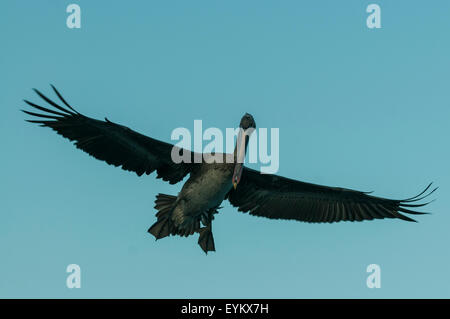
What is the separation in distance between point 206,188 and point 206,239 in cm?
135

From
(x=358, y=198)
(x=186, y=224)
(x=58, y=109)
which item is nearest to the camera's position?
(x=58, y=109)

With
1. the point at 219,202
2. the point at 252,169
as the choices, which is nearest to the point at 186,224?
the point at 219,202

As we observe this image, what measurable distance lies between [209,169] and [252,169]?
1225 millimetres

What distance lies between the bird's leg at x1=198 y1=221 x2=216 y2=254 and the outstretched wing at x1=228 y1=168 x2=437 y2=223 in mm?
929

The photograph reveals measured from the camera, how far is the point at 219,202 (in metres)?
13.3

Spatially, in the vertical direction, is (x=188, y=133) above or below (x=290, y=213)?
above

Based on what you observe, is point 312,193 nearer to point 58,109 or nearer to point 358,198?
point 358,198

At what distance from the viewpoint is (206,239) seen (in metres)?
13.8

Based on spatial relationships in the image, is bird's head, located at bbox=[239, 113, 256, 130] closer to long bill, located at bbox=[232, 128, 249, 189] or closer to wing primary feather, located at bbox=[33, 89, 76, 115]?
long bill, located at bbox=[232, 128, 249, 189]

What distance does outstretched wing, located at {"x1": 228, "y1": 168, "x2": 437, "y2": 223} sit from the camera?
1438 cm

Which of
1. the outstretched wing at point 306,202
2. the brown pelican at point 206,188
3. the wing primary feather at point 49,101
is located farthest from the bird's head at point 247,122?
the wing primary feather at point 49,101

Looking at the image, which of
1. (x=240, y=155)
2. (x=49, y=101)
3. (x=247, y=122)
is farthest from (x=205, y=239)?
(x=49, y=101)

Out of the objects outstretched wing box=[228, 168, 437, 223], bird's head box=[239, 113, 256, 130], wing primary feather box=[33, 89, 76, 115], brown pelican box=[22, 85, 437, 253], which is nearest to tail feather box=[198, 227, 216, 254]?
brown pelican box=[22, 85, 437, 253]

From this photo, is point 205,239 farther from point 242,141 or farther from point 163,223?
point 242,141
